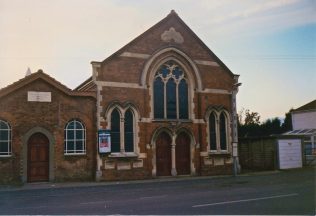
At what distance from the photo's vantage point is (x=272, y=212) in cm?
1044

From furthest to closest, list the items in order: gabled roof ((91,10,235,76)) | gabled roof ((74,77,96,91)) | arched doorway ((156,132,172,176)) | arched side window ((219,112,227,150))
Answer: arched side window ((219,112,227,150)) → arched doorway ((156,132,172,176)) → gabled roof ((91,10,235,76)) → gabled roof ((74,77,96,91))

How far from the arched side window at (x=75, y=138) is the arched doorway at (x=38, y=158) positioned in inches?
44.9

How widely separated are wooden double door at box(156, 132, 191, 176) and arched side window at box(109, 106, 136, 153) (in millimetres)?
1980

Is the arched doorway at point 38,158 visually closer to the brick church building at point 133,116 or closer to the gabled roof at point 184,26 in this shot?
the brick church building at point 133,116

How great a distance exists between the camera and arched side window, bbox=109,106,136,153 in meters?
23.8

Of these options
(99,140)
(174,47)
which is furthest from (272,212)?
(174,47)

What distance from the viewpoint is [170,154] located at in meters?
25.7

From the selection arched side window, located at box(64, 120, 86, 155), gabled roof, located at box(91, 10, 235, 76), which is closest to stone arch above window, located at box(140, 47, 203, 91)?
gabled roof, located at box(91, 10, 235, 76)

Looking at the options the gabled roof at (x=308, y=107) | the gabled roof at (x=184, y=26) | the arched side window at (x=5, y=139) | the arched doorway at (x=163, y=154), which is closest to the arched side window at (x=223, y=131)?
the gabled roof at (x=184, y=26)

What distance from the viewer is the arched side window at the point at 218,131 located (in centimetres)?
2717

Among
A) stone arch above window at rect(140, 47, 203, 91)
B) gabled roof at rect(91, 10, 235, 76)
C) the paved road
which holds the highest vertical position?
gabled roof at rect(91, 10, 235, 76)

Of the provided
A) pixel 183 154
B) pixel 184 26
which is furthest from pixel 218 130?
pixel 184 26

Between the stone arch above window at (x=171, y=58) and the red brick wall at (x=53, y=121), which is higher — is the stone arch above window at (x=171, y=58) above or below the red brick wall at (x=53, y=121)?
above

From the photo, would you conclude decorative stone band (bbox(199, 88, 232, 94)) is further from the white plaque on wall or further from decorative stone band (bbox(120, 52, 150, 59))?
the white plaque on wall
